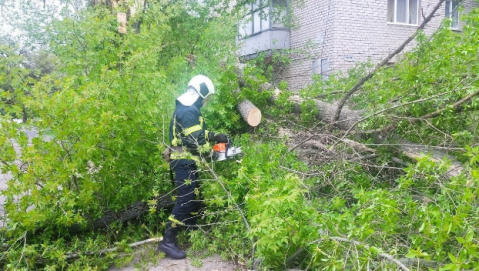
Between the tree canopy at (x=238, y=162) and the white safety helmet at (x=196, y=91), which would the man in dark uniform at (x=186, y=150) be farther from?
the tree canopy at (x=238, y=162)

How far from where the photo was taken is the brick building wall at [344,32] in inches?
418

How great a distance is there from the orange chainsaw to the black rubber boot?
850 millimetres

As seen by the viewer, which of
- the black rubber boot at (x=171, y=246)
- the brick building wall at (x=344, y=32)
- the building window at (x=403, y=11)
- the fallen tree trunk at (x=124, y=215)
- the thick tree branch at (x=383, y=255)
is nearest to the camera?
the thick tree branch at (x=383, y=255)

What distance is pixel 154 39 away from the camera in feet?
17.3

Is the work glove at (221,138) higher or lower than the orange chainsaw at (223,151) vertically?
higher

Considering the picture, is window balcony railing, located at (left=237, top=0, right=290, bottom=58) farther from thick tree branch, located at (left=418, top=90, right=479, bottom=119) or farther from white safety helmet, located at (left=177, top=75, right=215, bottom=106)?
thick tree branch, located at (left=418, top=90, right=479, bottom=119)

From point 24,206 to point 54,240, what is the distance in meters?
0.65

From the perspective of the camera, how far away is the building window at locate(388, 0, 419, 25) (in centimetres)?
1161

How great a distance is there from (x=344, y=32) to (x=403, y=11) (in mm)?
2516

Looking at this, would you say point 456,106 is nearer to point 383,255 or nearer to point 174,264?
point 383,255

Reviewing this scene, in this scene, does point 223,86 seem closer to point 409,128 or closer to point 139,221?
point 139,221

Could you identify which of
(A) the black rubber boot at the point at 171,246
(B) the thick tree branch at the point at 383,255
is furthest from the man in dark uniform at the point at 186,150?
(B) the thick tree branch at the point at 383,255

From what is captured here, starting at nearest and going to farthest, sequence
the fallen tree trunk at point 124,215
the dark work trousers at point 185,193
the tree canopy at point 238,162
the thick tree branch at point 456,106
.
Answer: the tree canopy at point 238,162
the thick tree branch at point 456,106
the dark work trousers at point 185,193
the fallen tree trunk at point 124,215

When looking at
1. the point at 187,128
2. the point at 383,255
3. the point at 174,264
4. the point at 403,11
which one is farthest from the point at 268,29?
the point at 383,255
